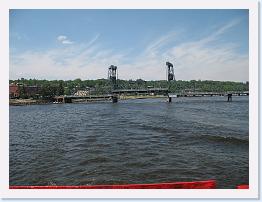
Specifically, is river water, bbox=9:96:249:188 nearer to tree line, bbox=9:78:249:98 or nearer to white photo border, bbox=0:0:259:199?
white photo border, bbox=0:0:259:199

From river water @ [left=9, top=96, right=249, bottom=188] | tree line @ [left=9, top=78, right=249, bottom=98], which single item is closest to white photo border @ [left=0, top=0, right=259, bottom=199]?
river water @ [left=9, top=96, right=249, bottom=188]

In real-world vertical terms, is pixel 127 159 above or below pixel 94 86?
below
